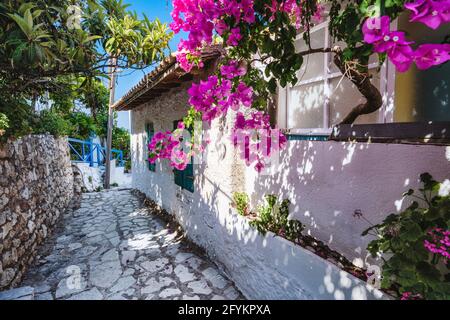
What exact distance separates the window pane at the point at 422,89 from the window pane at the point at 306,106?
76cm

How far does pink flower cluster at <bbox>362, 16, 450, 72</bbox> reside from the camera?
0.98 m

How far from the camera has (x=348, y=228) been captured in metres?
2.23

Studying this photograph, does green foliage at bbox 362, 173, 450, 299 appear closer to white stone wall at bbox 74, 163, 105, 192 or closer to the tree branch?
the tree branch

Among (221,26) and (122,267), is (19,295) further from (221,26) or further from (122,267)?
(221,26)

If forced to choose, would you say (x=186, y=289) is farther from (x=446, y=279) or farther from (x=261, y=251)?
(x=446, y=279)

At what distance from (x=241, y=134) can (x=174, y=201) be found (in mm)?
3471

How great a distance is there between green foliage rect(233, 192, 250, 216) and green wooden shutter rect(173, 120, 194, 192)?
157cm

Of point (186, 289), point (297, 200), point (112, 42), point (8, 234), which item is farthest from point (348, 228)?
point (8, 234)

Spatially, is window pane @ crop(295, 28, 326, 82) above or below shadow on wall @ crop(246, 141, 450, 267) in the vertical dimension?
above

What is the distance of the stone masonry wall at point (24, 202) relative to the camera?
3557 millimetres

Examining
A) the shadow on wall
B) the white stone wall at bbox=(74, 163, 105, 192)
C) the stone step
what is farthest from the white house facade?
the white stone wall at bbox=(74, 163, 105, 192)

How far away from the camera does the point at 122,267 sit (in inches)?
162

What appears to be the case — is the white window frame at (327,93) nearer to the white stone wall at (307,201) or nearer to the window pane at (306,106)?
the window pane at (306,106)

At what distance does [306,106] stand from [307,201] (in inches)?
44.5
